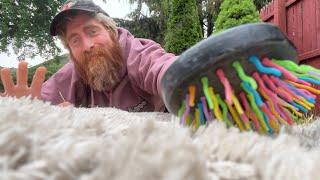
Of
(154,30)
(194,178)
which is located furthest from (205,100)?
(154,30)

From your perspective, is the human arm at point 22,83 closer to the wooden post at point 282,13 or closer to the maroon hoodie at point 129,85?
the maroon hoodie at point 129,85

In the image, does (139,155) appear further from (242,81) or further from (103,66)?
(103,66)

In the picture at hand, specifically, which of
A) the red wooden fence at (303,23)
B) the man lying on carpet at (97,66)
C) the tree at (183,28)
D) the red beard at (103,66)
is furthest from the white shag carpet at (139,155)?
the tree at (183,28)

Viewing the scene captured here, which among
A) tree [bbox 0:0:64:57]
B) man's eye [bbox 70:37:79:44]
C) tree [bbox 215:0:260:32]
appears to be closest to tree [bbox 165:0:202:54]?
tree [bbox 215:0:260:32]

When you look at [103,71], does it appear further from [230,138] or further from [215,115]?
[230,138]

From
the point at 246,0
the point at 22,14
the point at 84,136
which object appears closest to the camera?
the point at 84,136

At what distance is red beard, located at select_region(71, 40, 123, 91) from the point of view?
1719 mm

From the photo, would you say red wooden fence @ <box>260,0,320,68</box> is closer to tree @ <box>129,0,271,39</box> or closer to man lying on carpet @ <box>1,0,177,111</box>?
man lying on carpet @ <box>1,0,177,111</box>

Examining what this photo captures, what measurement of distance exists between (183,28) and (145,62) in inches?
188

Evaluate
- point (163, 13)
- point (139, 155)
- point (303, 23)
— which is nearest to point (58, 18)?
point (139, 155)

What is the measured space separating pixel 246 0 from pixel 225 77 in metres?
3.68

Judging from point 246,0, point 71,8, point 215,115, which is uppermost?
point 246,0

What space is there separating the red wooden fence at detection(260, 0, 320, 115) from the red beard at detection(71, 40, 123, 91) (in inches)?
66.2

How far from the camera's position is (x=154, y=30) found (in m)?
11.1
